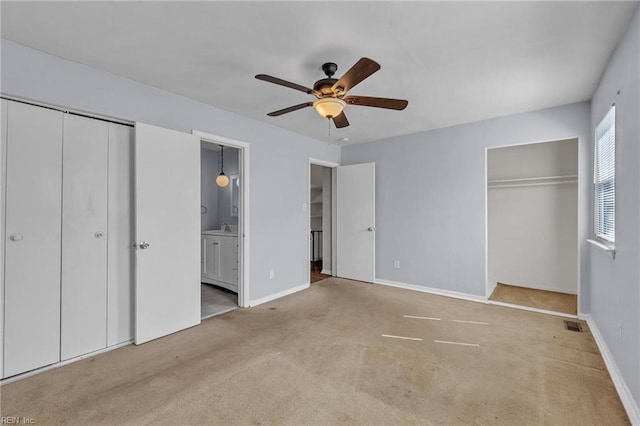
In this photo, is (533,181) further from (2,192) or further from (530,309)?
(2,192)

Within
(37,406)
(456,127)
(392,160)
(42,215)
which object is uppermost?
(456,127)

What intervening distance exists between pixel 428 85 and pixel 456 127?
1.55 metres

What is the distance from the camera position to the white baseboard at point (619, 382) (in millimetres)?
1677

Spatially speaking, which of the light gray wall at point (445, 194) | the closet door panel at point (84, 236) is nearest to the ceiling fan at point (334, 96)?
the closet door panel at point (84, 236)

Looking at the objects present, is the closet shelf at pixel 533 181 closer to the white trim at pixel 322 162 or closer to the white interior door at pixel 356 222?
the white interior door at pixel 356 222

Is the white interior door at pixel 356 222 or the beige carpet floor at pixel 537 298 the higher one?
the white interior door at pixel 356 222

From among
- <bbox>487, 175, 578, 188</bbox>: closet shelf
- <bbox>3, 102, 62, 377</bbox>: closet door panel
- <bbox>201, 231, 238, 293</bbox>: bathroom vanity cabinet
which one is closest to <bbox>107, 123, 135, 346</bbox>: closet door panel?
<bbox>3, 102, 62, 377</bbox>: closet door panel

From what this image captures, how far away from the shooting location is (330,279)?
5.20 m

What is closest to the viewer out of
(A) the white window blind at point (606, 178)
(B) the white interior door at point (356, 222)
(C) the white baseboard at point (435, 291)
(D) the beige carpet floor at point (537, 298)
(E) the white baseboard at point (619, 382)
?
(E) the white baseboard at point (619, 382)

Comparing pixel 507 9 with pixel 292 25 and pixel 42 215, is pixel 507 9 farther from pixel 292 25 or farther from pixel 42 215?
pixel 42 215

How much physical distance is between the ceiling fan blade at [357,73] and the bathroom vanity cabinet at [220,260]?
276cm

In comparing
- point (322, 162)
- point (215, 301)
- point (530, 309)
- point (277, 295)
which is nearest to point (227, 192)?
point (322, 162)

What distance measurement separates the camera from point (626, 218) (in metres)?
1.92

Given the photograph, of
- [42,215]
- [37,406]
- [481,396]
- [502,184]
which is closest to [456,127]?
[502,184]
